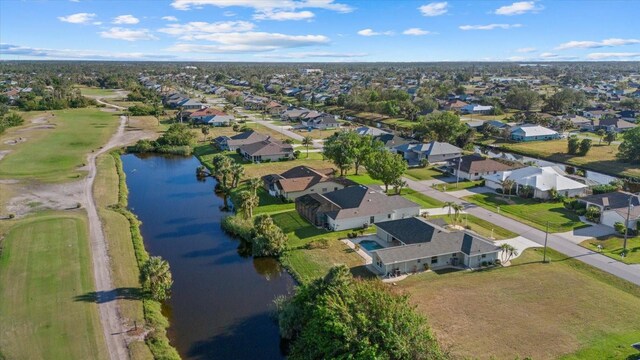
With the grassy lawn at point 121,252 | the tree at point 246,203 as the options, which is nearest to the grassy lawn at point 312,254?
the tree at point 246,203

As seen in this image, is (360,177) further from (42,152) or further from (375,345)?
(42,152)

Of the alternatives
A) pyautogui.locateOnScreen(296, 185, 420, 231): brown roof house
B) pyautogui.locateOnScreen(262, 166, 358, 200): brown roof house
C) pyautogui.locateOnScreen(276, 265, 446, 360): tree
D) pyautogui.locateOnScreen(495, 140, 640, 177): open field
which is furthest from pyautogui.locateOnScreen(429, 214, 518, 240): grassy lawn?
pyautogui.locateOnScreen(495, 140, 640, 177): open field

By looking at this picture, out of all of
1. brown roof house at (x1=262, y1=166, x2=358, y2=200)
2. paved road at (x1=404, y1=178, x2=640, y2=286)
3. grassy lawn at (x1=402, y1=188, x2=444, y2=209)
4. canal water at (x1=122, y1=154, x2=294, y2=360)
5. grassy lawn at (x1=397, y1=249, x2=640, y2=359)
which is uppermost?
brown roof house at (x1=262, y1=166, x2=358, y2=200)

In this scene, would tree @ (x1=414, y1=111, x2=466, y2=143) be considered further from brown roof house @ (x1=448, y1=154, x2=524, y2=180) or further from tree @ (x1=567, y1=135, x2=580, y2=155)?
brown roof house @ (x1=448, y1=154, x2=524, y2=180)

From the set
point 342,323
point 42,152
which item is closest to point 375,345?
point 342,323

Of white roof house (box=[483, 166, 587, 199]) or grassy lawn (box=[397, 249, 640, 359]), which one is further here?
white roof house (box=[483, 166, 587, 199])

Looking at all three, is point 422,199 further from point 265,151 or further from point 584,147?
point 584,147

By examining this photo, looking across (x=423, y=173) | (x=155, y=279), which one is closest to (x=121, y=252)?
(x=155, y=279)
